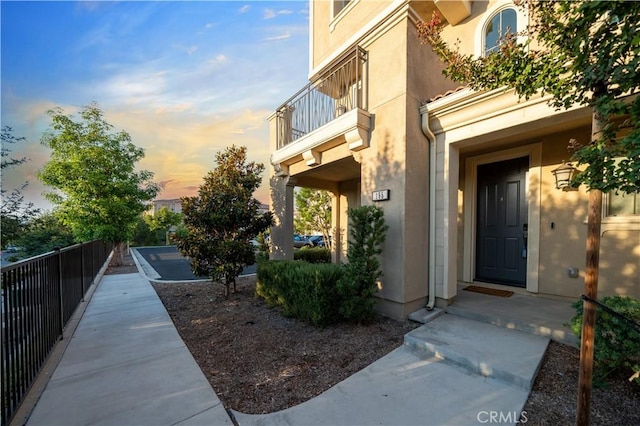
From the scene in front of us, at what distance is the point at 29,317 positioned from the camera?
2725mm

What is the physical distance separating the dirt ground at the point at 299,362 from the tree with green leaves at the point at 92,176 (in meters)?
6.21

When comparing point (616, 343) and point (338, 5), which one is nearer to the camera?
point (616, 343)

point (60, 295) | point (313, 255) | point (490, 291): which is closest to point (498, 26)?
point (490, 291)

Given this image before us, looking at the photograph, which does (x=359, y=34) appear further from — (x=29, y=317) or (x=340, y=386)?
(x=29, y=317)

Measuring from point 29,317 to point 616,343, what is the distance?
18.8 feet

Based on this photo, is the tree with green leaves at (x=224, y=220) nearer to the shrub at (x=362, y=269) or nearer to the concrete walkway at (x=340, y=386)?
the concrete walkway at (x=340, y=386)

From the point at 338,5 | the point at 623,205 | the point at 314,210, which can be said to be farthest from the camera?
the point at 314,210

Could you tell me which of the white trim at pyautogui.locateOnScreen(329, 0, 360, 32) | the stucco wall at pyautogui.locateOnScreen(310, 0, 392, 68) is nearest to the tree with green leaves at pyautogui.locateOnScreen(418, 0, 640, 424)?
the stucco wall at pyautogui.locateOnScreen(310, 0, 392, 68)

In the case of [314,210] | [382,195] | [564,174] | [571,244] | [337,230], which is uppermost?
[564,174]

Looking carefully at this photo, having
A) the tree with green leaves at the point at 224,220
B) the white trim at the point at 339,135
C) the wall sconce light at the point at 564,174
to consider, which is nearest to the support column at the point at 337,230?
the white trim at the point at 339,135

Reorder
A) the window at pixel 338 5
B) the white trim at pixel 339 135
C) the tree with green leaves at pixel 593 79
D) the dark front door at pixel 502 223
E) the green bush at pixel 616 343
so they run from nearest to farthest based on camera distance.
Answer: the tree with green leaves at pixel 593 79 < the green bush at pixel 616 343 < the white trim at pixel 339 135 < the dark front door at pixel 502 223 < the window at pixel 338 5

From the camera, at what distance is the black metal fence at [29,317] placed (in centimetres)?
226

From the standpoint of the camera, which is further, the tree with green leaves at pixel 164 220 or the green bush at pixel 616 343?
the tree with green leaves at pixel 164 220

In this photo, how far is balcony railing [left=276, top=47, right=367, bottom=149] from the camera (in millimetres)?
4809
